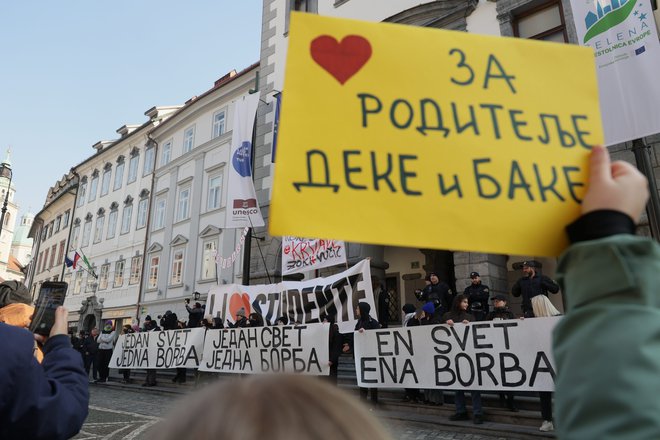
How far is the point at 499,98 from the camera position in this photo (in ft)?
4.61

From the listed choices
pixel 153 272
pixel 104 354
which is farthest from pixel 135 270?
pixel 104 354

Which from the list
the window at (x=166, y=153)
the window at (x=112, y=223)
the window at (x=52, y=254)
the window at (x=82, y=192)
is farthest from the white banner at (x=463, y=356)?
the window at (x=52, y=254)

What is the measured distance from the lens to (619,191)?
3.21 ft

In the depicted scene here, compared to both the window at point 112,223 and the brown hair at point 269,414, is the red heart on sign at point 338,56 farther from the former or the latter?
the window at point 112,223

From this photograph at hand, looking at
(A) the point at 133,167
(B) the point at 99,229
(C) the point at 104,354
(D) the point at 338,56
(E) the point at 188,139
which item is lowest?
(C) the point at 104,354

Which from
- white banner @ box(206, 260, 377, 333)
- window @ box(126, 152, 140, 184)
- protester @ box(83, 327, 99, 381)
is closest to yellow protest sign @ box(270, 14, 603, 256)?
white banner @ box(206, 260, 377, 333)

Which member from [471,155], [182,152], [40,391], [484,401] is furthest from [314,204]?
[182,152]

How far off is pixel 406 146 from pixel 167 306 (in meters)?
23.7

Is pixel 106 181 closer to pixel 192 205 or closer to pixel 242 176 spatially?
pixel 192 205


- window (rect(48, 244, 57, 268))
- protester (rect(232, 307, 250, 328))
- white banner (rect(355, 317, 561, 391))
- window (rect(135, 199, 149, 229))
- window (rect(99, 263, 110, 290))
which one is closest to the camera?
white banner (rect(355, 317, 561, 391))

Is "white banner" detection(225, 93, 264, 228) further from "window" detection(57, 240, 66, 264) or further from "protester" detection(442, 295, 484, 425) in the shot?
"window" detection(57, 240, 66, 264)

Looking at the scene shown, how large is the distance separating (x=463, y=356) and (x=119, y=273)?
26.4 meters

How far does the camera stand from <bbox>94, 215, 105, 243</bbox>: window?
104 feet

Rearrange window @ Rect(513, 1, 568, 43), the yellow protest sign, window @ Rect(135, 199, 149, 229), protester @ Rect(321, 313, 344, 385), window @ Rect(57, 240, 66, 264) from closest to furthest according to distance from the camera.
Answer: the yellow protest sign, protester @ Rect(321, 313, 344, 385), window @ Rect(513, 1, 568, 43), window @ Rect(135, 199, 149, 229), window @ Rect(57, 240, 66, 264)
